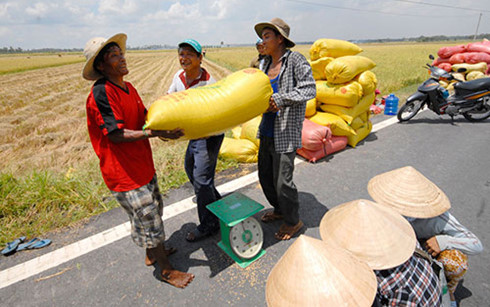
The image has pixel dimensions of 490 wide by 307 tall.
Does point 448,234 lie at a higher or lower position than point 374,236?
lower

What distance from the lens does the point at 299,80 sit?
2133 millimetres

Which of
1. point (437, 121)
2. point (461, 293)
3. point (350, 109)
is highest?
point (350, 109)

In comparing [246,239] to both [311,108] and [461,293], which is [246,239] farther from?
[311,108]

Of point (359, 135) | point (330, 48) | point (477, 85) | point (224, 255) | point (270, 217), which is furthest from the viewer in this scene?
point (477, 85)

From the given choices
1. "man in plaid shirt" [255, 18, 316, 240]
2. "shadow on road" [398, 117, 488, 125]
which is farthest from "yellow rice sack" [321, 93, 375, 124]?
"man in plaid shirt" [255, 18, 316, 240]

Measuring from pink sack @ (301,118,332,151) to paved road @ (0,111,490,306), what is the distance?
299 mm

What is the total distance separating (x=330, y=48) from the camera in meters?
4.36

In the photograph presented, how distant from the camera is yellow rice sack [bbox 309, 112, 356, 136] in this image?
421cm

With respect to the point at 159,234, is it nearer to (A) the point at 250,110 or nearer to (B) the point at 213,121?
(B) the point at 213,121

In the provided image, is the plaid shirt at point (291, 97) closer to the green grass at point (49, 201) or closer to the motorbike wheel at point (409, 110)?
the green grass at point (49, 201)

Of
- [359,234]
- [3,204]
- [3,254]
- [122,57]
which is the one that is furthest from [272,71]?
[3,204]

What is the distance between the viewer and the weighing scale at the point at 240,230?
7.20ft

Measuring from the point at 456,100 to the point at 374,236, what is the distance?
6.20m

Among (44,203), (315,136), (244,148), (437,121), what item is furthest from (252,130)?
(437,121)
